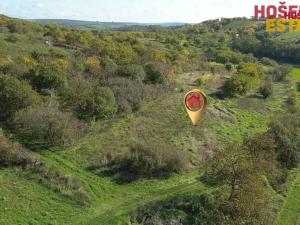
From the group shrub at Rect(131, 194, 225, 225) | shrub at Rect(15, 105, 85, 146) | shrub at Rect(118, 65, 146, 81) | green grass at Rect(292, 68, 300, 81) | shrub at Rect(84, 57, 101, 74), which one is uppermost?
shrub at Rect(84, 57, 101, 74)

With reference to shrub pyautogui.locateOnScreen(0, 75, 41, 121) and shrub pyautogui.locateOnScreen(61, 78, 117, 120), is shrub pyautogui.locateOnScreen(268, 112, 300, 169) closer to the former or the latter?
shrub pyautogui.locateOnScreen(61, 78, 117, 120)

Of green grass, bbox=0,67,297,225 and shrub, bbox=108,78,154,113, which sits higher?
shrub, bbox=108,78,154,113

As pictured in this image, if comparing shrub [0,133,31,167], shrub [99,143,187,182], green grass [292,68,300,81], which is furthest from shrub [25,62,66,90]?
green grass [292,68,300,81]

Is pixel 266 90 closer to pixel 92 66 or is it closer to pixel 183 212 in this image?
pixel 92 66

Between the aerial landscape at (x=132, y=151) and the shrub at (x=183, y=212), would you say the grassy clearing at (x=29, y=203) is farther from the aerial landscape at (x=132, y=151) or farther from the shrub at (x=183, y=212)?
the shrub at (x=183, y=212)

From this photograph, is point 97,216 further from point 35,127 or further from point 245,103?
point 245,103

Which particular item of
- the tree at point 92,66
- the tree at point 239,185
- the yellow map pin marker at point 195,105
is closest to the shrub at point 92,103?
the yellow map pin marker at point 195,105

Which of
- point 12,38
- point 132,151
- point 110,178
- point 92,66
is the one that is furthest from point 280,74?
point 110,178
